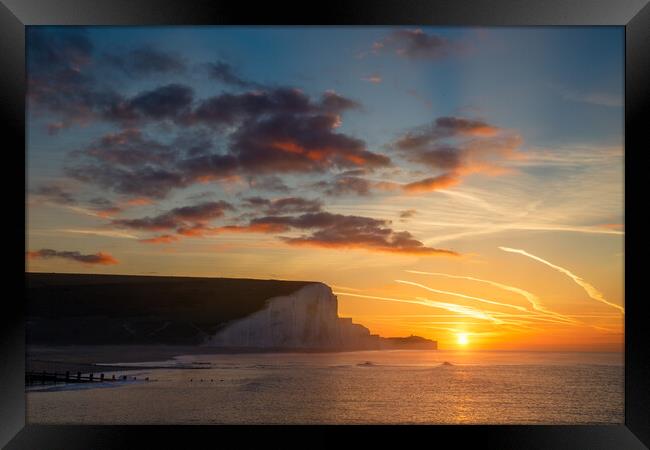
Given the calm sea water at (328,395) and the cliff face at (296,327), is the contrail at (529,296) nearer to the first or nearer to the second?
the calm sea water at (328,395)

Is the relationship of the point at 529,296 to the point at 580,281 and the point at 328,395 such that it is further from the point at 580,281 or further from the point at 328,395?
the point at 328,395

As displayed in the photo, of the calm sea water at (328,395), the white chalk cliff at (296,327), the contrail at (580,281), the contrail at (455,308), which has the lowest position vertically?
the calm sea water at (328,395)

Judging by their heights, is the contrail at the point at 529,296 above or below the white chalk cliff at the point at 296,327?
above

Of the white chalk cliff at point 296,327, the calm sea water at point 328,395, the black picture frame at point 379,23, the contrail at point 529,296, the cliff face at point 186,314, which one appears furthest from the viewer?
the white chalk cliff at point 296,327

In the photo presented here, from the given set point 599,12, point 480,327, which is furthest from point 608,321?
point 599,12

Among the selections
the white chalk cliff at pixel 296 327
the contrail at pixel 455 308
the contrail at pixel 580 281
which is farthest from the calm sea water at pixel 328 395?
the contrail at pixel 580 281
